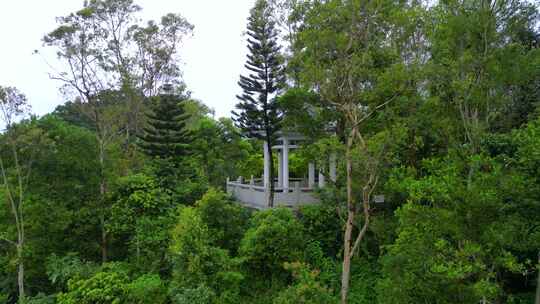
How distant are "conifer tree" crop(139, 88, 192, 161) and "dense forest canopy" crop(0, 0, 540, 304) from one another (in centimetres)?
9

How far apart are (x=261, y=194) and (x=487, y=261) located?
8.73 m

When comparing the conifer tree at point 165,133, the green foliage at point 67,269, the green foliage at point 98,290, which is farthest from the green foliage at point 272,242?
the conifer tree at point 165,133

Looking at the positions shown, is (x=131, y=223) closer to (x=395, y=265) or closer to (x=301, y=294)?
(x=301, y=294)

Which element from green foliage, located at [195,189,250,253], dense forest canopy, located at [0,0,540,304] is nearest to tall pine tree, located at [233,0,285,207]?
dense forest canopy, located at [0,0,540,304]

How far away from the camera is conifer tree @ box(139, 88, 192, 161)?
18.6 m

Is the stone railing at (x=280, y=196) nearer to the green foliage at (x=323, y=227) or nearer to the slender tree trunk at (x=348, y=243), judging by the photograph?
the green foliage at (x=323, y=227)

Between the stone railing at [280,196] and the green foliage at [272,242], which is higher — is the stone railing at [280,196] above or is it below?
above

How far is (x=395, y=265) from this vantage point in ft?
27.9

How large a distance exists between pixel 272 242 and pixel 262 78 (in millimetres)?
6452

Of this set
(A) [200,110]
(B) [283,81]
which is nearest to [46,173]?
(B) [283,81]

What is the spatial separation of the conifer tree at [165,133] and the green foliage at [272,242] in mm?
7660

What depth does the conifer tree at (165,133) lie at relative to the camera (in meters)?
18.6

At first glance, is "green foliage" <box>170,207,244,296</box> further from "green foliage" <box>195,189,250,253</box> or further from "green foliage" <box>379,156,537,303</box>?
"green foliage" <box>379,156,537,303</box>

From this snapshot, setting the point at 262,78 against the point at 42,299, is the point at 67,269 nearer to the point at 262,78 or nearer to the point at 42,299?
the point at 42,299
